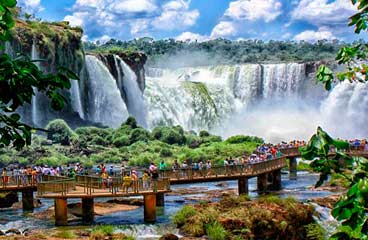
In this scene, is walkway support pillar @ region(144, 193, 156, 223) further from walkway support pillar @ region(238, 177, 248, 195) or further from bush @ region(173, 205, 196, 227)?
walkway support pillar @ region(238, 177, 248, 195)

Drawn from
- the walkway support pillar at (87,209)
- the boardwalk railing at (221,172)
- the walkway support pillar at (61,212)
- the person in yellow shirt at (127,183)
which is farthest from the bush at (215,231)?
the boardwalk railing at (221,172)

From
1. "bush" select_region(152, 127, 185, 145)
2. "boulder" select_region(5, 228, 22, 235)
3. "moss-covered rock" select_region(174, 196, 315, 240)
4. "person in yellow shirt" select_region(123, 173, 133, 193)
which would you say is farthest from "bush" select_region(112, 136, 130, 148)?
"boulder" select_region(5, 228, 22, 235)

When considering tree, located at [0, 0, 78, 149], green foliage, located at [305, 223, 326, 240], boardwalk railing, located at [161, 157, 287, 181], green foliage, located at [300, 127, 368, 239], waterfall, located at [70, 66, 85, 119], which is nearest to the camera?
green foliage, located at [300, 127, 368, 239]

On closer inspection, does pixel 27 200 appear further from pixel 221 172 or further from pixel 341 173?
pixel 341 173

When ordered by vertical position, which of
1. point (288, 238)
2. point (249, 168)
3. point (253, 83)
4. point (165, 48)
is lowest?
point (288, 238)

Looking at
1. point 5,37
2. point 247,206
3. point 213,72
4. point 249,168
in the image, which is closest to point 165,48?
point 213,72

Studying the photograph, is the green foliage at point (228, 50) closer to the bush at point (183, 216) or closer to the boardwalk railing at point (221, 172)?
the boardwalk railing at point (221, 172)

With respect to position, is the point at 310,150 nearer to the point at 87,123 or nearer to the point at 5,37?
the point at 5,37
